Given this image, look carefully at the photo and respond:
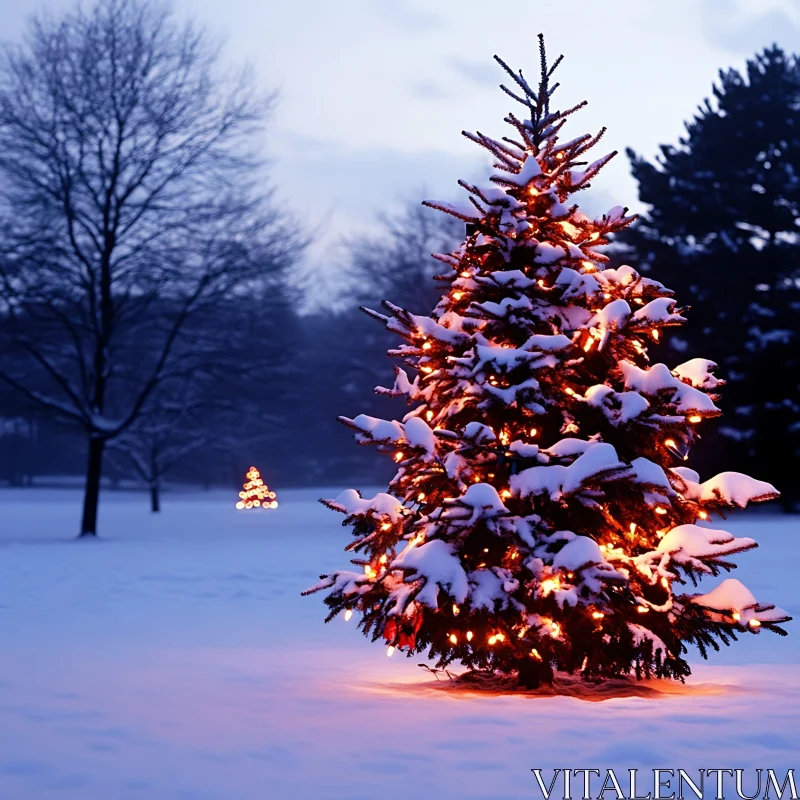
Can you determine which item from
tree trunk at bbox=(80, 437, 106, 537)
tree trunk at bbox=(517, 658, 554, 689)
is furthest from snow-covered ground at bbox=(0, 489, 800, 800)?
tree trunk at bbox=(80, 437, 106, 537)

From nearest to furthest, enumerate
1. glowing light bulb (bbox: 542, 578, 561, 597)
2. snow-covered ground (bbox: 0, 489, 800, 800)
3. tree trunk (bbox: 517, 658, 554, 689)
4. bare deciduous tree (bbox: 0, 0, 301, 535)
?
snow-covered ground (bbox: 0, 489, 800, 800)
glowing light bulb (bbox: 542, 578, 561, 597)
tree trunk (bbox: 517, 658, 554, 689)
bare deciduous tree (bbox: 0, 0, 301, 535)

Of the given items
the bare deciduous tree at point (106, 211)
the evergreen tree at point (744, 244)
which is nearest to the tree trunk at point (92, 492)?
the bare deciduous tree at point (106, 211)

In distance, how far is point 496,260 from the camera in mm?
8812

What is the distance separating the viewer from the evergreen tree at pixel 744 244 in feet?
A: 113

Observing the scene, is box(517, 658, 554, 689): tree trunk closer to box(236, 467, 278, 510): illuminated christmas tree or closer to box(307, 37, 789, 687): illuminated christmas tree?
box(307, 37, 789, 687): illuminated christmas tree

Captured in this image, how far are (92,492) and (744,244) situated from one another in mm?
21377

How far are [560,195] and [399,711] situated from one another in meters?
4.16

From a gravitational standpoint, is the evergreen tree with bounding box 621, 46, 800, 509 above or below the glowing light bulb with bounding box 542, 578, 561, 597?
above

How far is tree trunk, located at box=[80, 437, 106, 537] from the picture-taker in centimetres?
2580

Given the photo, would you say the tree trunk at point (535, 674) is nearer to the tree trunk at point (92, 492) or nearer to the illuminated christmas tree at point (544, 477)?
the illuminated christmas tree at point (544, 477)

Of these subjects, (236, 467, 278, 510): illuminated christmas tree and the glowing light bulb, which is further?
(236, 467, 278, 510): illuminated christmas tree

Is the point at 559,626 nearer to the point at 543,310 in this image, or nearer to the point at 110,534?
the point at 543,310

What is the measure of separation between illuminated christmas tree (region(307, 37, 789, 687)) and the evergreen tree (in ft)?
87.7

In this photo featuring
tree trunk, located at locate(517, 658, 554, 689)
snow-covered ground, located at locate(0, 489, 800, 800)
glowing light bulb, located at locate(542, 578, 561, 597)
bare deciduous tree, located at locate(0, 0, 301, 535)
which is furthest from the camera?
bare deciduous tree, located at locate(0, 0, 301, 535)
